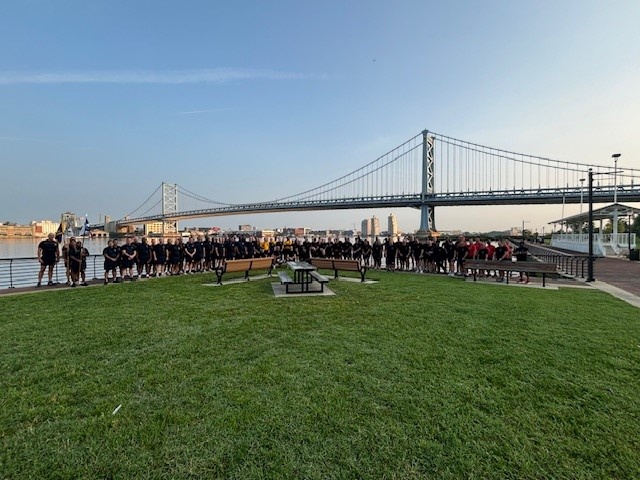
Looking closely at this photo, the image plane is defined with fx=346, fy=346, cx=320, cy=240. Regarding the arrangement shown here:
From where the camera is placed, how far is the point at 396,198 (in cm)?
5022

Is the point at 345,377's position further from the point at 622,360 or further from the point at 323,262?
the point at 323,262

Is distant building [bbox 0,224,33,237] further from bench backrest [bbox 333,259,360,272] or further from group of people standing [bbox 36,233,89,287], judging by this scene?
bench backrest [bbox 333,259,360,272]

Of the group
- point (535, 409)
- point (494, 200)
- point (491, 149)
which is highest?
point (491, 149)

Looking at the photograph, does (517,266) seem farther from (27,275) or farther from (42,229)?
(42,229)

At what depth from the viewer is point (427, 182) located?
5356cm

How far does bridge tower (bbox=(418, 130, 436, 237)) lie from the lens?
4938cm

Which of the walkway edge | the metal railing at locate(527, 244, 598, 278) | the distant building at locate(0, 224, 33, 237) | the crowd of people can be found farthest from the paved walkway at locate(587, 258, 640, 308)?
the distant building at locate(0, 224, 33, 237)

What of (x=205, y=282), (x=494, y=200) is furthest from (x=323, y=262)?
(x=494, y=200)

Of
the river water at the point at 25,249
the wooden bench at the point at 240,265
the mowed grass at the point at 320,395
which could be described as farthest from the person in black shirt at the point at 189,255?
the mowed grass at the point at 320,395

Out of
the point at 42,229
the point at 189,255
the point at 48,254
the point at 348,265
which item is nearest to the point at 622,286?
the point at 348,265

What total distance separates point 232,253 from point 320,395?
10.5m

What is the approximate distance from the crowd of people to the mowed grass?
427cm

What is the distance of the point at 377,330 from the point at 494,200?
4598 centimetres

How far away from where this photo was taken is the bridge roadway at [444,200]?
4066cm
